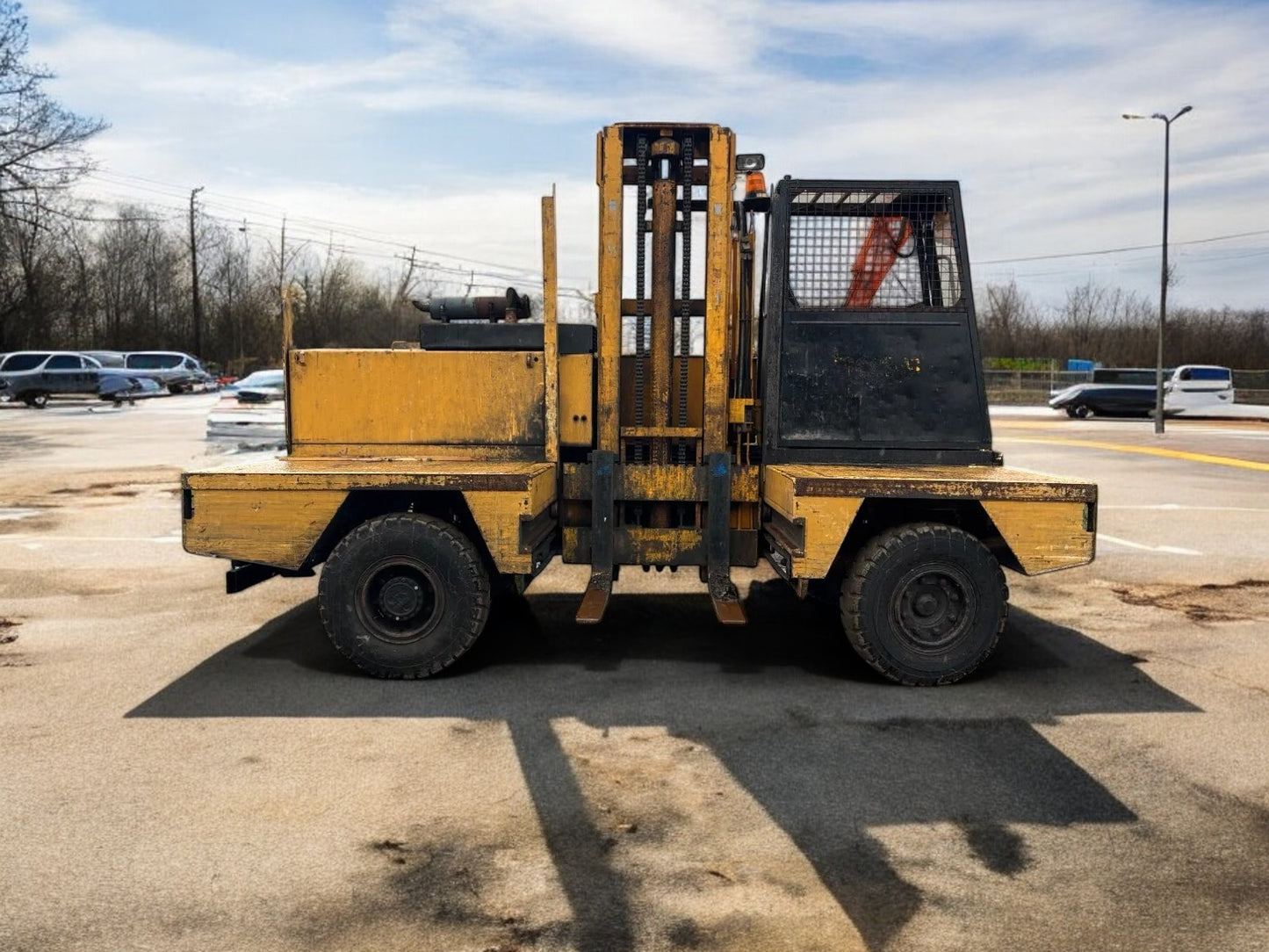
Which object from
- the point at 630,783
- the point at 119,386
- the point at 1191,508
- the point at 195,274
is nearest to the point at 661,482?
the point at 630,783

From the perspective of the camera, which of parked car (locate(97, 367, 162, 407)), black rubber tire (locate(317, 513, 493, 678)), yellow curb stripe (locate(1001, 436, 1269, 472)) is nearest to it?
black rubber tire (locate(317, 513, 493, 678))

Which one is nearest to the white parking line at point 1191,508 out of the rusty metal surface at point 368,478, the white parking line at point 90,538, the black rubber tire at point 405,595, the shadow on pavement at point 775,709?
the shadow on pavement at point 775,709

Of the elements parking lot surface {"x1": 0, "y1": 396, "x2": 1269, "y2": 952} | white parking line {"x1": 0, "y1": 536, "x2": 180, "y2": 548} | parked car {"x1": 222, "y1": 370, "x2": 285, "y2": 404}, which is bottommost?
parking lot surface {"x1": 0, "y1": 396, "x2": 1269, "y2": 952}

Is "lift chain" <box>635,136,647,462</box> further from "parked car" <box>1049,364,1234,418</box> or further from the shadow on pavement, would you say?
"parked car" <box>1049,364,1234,418</box>

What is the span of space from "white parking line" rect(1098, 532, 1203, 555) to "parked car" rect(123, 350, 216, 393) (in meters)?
43.2

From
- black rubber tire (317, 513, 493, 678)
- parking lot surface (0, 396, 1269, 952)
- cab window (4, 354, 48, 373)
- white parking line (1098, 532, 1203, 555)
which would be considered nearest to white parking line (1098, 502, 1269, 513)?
white parking line (1098, 532, 1203, 555)

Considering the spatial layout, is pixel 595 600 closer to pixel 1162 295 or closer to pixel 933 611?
pixel 933 611

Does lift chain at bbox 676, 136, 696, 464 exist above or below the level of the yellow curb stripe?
above

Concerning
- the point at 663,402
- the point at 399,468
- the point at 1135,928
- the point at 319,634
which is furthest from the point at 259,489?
the point at 1135,928

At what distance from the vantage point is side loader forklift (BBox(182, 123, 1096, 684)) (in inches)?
232

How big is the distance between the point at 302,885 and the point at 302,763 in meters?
1.19

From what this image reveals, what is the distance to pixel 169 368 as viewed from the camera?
48.0m

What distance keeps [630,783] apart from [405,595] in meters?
1.96

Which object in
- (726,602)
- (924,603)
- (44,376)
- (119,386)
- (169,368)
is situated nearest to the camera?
(924,603)
